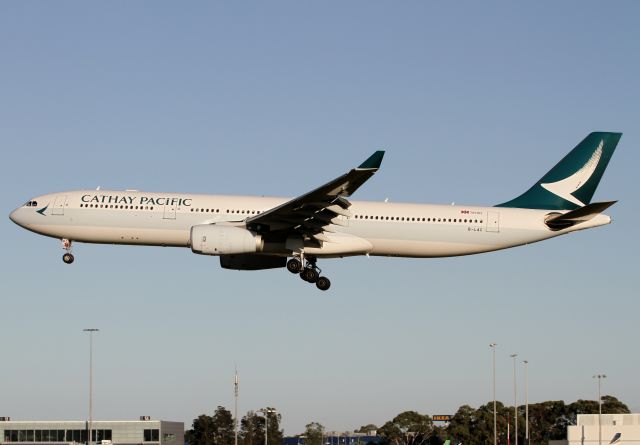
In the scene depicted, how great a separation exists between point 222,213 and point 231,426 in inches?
2505

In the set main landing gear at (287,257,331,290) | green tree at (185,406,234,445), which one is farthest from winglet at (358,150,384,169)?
green tree at (185,406,234,445)

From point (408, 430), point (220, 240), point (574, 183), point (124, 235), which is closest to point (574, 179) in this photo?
point (574, 183)

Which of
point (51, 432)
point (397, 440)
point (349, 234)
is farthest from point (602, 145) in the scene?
point (397, 440)

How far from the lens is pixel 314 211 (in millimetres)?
54781

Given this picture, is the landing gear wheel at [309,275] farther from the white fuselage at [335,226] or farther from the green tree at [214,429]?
the green tree at [214,429]

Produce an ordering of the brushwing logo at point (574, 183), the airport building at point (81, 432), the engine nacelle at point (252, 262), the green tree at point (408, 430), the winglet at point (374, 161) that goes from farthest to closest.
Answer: the green tree at point (408, 430) → the airport building at point (81, 432) → the brushwing logo at point (574, 183) → the engine nacelle at point (252, 262) → the winglet at point (374, 161)

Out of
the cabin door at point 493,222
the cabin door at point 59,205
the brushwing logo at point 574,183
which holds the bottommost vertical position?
the cabin door at point 493,222

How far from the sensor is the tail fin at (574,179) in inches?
2400

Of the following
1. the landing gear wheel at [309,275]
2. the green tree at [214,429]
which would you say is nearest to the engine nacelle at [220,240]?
the landing gear wheel at [309,275]

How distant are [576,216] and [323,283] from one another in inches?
555

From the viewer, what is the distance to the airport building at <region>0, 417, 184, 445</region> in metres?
102

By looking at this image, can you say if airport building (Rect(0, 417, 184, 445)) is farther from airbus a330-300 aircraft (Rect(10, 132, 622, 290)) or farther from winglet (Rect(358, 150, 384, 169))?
winglet (Rect(358, 150, 384, 169))

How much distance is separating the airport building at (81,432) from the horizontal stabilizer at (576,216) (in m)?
55.3

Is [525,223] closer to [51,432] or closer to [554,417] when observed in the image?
[51,432]
